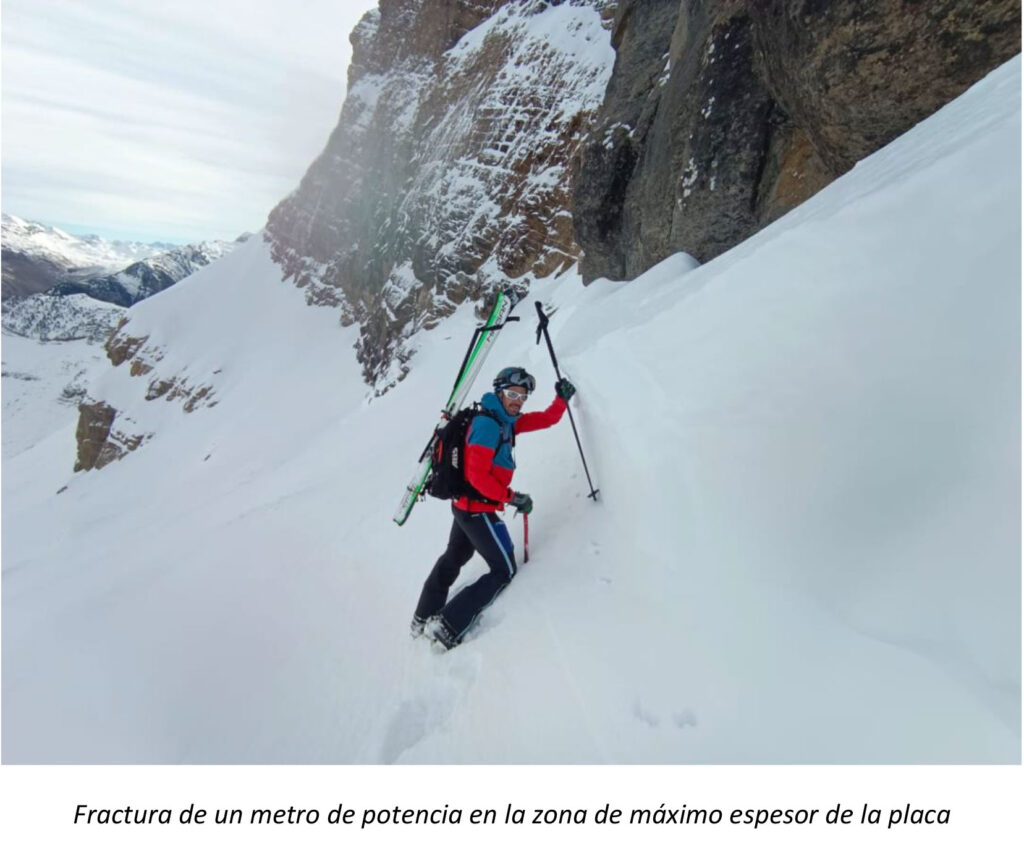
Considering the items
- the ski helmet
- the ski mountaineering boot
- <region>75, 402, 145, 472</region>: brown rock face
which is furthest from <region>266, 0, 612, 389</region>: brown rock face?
the ski mountaineering boot

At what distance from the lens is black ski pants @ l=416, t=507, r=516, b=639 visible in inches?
173

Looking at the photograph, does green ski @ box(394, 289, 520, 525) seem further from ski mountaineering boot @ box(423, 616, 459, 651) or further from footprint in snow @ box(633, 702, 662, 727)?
footprint in snow @ box(633, 702, 662, 727)

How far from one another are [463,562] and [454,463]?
0.87 m

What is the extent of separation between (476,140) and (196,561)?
26592 mm

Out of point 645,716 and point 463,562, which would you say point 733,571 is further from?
point 463,562

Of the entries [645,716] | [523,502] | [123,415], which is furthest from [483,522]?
[123,415]

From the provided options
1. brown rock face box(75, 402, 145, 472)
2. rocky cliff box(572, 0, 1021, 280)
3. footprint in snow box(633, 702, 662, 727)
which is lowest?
brown rock face box(75, 402, 145, 472)

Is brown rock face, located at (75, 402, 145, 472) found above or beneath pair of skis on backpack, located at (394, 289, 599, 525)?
beneath

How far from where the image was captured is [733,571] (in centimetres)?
311

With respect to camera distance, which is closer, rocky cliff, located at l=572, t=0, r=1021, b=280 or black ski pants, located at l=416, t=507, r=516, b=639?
black ski pants, located at l=416, t=507, r=516, b=639

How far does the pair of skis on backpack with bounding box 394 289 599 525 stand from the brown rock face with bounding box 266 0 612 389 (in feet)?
58.4
